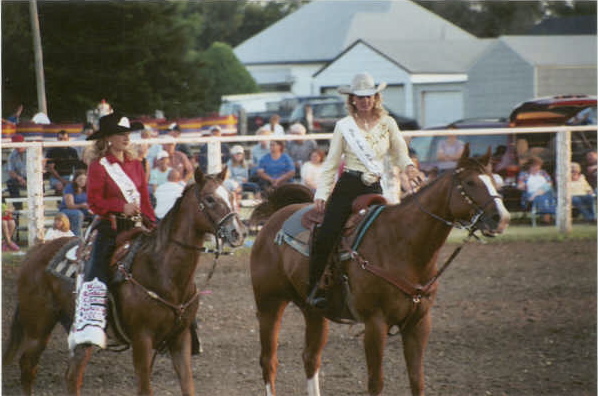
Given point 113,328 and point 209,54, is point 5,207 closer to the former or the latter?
point 113,328

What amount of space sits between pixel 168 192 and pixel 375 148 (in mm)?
8072

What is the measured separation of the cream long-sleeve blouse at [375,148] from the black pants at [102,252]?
1510 millimetres

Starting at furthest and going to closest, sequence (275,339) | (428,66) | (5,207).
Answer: (428,66) < (5,207) < (275,339)

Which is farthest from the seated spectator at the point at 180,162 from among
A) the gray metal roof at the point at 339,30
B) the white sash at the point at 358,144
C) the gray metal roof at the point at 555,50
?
the gray metal roof at the point at 339,30

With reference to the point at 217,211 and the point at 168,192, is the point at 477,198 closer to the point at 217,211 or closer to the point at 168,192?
the point at 217,211

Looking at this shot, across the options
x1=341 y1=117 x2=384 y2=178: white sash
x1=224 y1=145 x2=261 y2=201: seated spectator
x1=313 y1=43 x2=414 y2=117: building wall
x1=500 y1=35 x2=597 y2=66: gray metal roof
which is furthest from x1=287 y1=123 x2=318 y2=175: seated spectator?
x1=313 y1=43 x2=414 y2=117: building wall

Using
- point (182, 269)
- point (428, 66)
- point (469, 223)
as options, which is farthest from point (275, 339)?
point (428, 66)

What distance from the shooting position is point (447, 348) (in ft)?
30.0

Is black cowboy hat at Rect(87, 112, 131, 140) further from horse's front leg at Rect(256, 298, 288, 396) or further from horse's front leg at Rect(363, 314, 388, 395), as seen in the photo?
horse's front leg at Rect(363, 314, 388, 395)

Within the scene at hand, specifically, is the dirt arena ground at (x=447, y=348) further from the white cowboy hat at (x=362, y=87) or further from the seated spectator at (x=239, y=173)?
the seated spectator at (x=239, y=173)

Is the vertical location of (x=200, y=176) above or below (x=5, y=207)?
above

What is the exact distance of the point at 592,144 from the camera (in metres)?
18.1

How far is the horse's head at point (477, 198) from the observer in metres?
6.34

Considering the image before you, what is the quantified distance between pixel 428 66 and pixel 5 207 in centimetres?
3715
